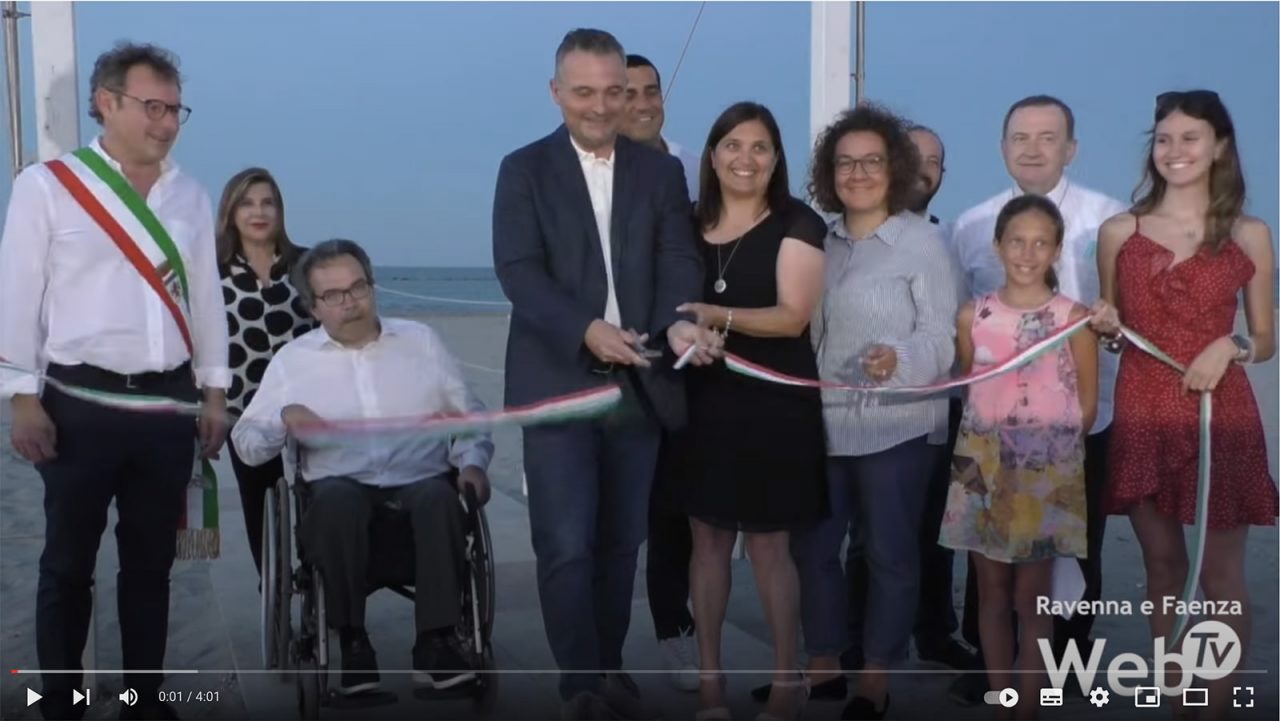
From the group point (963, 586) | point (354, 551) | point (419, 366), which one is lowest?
point (963, 586)

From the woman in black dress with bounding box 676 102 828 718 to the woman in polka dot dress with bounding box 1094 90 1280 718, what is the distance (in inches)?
30.6

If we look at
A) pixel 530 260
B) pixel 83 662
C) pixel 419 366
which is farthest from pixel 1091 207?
pixel 83 662

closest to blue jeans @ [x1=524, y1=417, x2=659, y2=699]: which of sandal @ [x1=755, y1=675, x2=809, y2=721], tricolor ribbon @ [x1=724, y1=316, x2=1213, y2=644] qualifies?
tricolor ribbon @ [x1=724, y1=316, x2=1213, y2=644]

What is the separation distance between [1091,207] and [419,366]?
2078mm

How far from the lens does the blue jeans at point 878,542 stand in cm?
364

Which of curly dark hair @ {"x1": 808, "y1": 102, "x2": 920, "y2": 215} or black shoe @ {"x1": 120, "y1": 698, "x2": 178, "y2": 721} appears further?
curly dark hair @ {"x1": 808, "y1": 102, "x2": 920, "y2": 215}

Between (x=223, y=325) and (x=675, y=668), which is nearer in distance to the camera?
(x=223, y=325)

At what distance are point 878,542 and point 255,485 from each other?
6.39ft

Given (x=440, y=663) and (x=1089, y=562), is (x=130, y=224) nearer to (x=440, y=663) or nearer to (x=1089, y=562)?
(x=440, y=663)

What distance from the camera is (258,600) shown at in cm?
503

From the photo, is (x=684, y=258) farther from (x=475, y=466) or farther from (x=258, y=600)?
(x=258, y=600)

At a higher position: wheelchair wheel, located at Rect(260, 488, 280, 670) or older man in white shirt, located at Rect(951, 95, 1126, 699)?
older man in white shirt, located at Rect(951, 95, 1126, 699)
